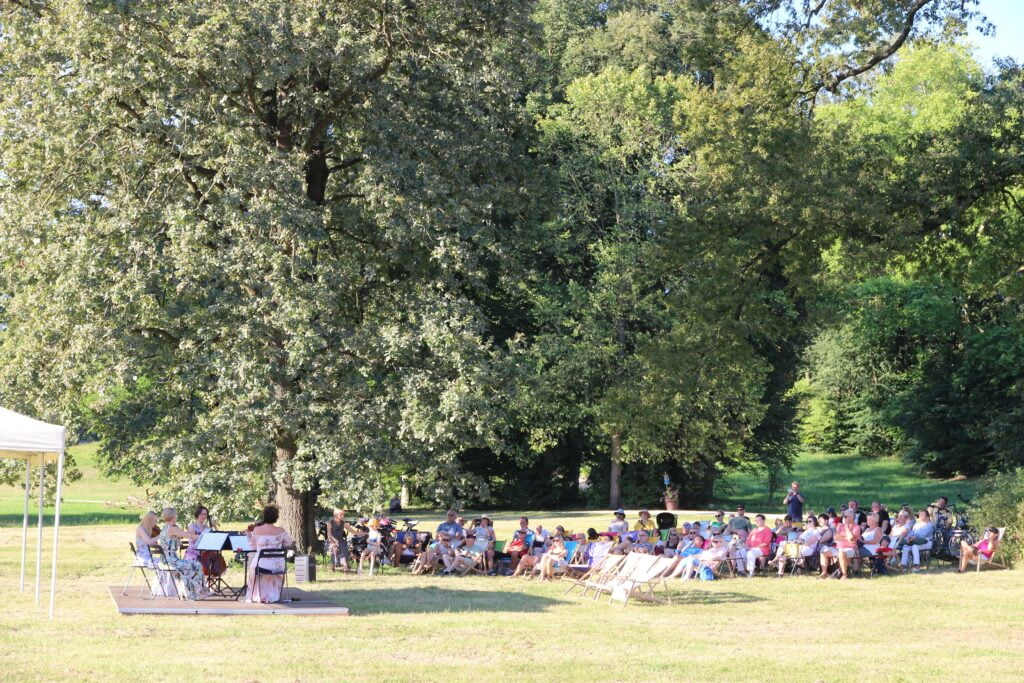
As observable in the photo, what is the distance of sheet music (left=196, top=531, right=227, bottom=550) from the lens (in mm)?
15180

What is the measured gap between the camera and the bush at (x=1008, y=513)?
68.5 ft

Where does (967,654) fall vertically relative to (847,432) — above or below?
below

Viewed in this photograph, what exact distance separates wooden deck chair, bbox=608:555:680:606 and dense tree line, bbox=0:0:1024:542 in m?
3.91

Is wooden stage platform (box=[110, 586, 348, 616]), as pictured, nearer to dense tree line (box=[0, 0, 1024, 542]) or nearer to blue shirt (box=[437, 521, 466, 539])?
dense tree line (box=[0, 0, 1024, 542])

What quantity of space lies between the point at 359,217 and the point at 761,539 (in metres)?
8.90

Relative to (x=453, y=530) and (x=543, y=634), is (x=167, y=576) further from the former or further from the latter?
(x=453, y=530)

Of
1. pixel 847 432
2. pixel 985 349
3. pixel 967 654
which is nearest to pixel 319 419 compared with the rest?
pixel 967 654

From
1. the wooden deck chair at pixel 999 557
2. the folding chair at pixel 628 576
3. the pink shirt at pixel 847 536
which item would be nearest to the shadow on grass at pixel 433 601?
the folding chair at pixel 628 576

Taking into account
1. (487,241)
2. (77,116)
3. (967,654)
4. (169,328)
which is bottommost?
(967,654)

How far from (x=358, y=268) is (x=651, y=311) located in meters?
19.1

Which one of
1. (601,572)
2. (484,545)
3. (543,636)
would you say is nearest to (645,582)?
A: (601,572)

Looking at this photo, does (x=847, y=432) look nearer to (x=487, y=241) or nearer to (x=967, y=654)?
(x=487, y=241)

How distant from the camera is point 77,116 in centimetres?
1811

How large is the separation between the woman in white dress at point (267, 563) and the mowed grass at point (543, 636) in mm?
837
